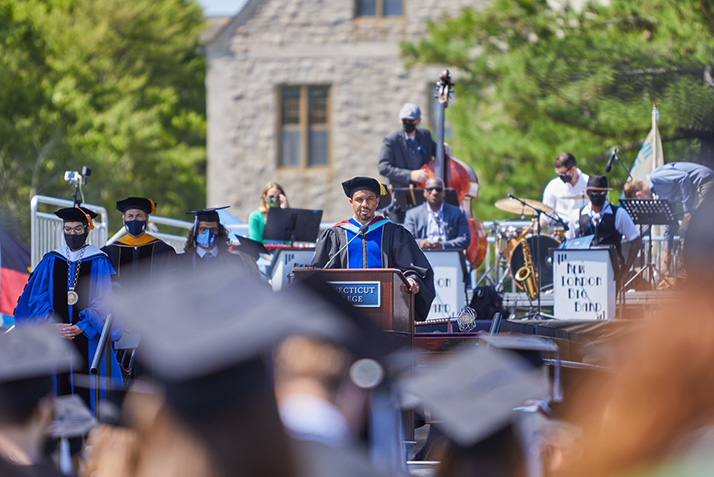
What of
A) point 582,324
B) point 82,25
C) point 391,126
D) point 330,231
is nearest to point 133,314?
point 330,231

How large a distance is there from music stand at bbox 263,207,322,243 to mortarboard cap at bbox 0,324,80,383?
24.6 ft

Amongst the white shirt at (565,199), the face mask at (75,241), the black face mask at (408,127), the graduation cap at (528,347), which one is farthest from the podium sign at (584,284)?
the graduation cap at (528,347)

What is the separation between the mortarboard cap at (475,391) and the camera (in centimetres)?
338

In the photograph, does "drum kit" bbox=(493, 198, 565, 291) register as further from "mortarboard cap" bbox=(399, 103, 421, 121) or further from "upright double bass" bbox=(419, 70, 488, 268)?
"mortarboard cap" bbox=(399, 103, 421, 121)

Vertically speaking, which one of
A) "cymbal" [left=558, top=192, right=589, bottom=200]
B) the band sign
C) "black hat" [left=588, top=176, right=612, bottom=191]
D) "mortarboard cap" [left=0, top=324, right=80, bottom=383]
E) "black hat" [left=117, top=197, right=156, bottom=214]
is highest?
"black hat" [left=588, top=176, right=612, bottom=191]

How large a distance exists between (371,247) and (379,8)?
19.6 metres

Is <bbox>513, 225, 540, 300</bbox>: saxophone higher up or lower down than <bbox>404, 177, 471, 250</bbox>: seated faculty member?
lower down

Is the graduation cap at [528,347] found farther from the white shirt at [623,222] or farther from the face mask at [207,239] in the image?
the white shirt at [623,222]

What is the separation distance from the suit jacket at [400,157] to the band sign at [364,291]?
496 cm

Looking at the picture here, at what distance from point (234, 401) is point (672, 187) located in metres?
9.22

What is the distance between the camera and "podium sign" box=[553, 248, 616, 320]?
→ 35.9 ft

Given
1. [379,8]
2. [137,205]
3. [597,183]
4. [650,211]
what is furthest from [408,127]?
[379,8]

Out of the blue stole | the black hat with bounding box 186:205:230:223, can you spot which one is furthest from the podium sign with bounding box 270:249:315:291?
the blue stole

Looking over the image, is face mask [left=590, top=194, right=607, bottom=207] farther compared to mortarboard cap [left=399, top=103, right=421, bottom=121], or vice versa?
mortarboard cap [left=399, top=103, right=421, bottom=121]
